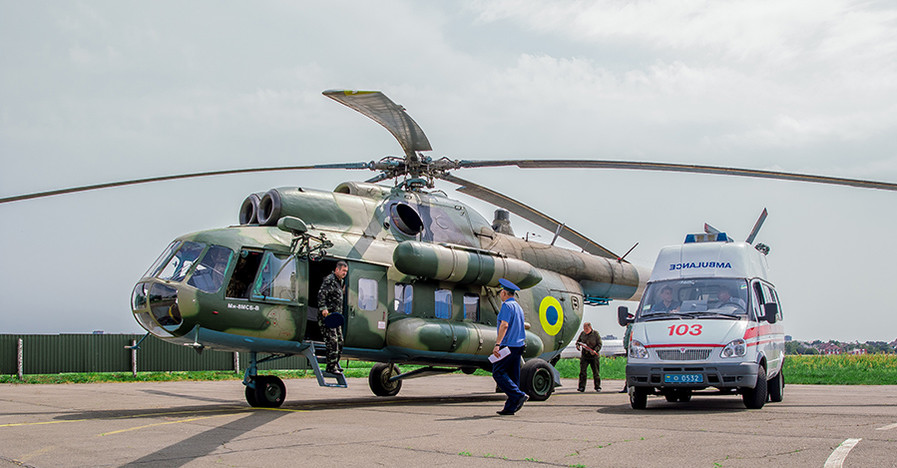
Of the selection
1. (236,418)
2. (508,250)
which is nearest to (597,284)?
(508,250)

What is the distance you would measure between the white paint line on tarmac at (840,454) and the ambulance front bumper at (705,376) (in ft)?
12.8

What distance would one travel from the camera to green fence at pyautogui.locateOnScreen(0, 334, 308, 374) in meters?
25.1

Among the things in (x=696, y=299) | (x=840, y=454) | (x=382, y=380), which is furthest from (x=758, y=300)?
(x=382, y=380)

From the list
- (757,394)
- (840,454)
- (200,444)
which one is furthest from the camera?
(757,394)

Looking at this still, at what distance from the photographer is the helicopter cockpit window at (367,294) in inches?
525

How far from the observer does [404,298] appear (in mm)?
14117

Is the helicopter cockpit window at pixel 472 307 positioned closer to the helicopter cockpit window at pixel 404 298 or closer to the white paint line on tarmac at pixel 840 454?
the helicopter cockpit window at pixel 404 298

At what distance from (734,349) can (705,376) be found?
56 cm

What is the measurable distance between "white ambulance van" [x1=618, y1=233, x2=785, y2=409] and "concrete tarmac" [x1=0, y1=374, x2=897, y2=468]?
44 centimetres

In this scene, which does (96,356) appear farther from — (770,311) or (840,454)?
(840,454)

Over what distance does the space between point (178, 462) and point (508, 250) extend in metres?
10.7

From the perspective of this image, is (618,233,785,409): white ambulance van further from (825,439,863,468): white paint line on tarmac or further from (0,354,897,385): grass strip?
(0,354,897,385): grass strip

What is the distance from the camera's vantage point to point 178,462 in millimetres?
6285

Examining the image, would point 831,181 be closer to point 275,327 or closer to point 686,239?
point 686,239
